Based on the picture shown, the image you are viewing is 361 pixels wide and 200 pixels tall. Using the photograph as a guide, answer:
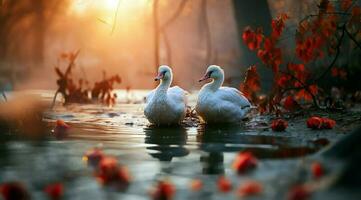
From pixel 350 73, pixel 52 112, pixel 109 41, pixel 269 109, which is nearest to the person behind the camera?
pixel 269 109

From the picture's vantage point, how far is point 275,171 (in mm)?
5574

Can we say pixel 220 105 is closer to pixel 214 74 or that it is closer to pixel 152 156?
pixel 214 74

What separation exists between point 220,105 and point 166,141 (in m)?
2.67

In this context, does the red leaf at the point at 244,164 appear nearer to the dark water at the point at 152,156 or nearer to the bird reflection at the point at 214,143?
the dark water at the point at 152,156

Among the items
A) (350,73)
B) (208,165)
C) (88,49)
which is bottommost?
(208,165)

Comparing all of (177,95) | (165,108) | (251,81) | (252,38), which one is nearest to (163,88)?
(177,95)

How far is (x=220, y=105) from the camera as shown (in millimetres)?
10984

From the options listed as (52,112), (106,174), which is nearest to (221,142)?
(106,174)

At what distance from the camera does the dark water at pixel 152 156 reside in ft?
16.9

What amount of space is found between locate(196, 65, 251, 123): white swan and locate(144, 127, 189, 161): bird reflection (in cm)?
69

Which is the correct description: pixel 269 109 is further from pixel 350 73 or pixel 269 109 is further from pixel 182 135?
pixel 350 73

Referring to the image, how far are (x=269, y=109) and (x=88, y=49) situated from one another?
5488cm

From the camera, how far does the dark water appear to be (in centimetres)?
516

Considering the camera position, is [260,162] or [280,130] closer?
[260,162]
